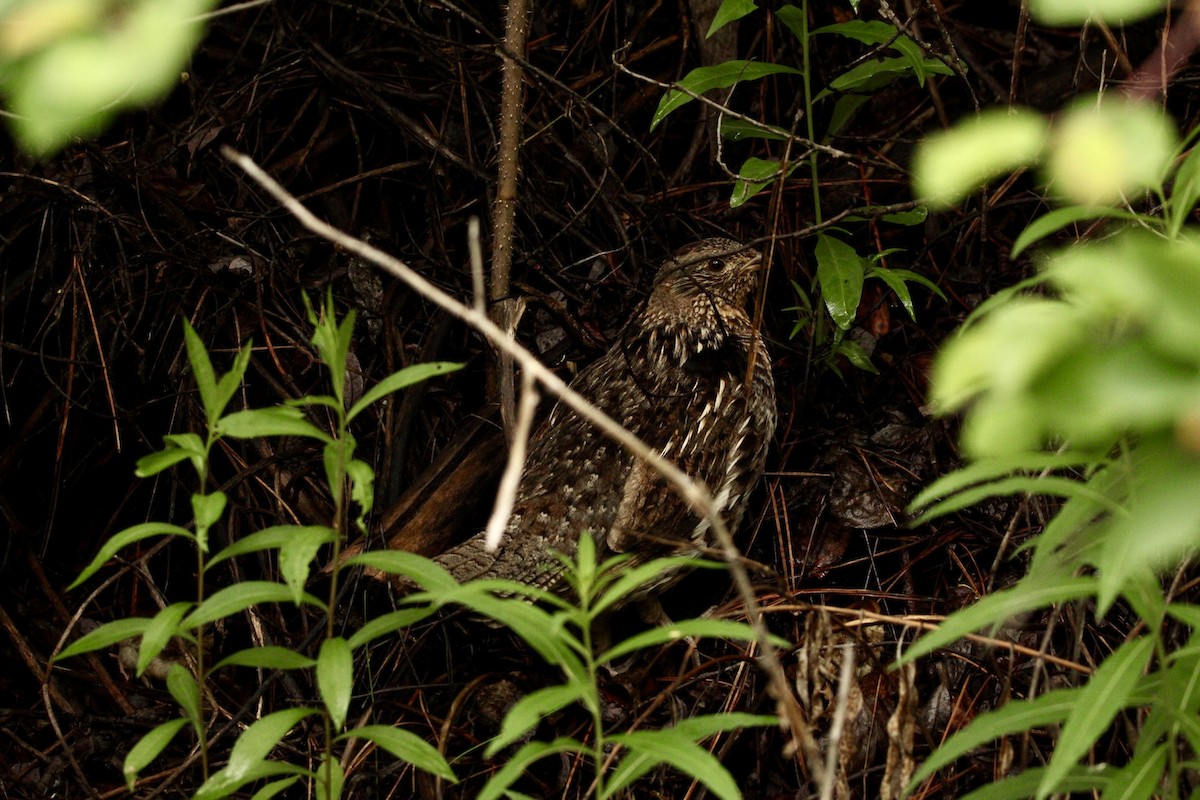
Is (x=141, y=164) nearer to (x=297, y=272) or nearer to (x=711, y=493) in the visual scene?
(x=297, y=272)

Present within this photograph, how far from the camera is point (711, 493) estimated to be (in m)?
4.45

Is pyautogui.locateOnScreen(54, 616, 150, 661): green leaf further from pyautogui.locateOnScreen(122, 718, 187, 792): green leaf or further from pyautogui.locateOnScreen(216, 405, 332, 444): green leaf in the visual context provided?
pyautogui.locateOnScreen(216, 405, 332, 444): green leaf

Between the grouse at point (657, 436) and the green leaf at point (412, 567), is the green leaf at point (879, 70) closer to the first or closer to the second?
the grouse at point (657, 436)

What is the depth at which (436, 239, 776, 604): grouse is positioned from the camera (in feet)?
14.1

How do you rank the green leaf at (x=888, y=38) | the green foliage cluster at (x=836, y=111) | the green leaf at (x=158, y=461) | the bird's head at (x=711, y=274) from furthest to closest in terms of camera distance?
the bird's head at (x=711, y=274) → the green foliage cluster at (x=836, y=111) → the green leaf at (x=888, y=38) → the green leaf at (x=158, y=461)

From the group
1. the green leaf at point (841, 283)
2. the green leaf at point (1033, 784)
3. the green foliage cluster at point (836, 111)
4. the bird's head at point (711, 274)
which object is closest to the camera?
the green leaf at point (1033, 784)

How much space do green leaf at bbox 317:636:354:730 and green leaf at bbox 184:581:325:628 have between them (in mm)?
108

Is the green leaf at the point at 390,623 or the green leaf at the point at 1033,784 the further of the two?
the green leaf at the point at 390,623

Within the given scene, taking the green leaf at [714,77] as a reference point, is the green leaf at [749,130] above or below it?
below

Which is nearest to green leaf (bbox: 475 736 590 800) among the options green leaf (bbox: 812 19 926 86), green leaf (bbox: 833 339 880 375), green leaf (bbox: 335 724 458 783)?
green leaf (bbox: 335 724 458 783)

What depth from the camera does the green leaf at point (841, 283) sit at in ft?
13.5

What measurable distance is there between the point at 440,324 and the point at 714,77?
1549 millimetres

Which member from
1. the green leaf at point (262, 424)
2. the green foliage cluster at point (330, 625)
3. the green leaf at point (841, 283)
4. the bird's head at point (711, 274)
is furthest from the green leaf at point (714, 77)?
the green leaf at point (262, 424)

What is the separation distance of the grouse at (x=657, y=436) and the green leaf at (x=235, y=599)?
166 cm
